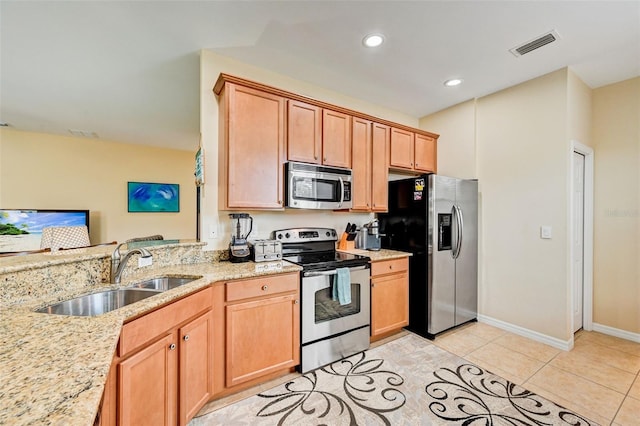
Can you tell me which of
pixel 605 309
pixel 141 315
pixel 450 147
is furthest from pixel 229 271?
pixel 605 309

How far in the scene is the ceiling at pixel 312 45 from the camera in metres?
1.88

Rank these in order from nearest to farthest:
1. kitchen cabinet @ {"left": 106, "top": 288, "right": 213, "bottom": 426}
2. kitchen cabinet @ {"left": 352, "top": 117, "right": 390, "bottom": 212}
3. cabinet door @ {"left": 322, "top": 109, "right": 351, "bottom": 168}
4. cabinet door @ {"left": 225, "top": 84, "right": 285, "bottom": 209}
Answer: kitchen cabinet @ {"left": 106, "top": 288, "right": 213, "bottom": 426} → cabinet door @ {"left": 225, "top": 84, "right": 285, "bottom": 209} → cabinet door @ {"left": 322, "top": 109, "right": 351, "bottom": 168} → kitchen cabinet @ {"left": 352, "top": 117, "right": 390, "bottom": 212}

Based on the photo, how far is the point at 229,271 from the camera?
6.61 feet

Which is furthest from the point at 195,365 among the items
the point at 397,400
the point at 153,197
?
the point at 153,197

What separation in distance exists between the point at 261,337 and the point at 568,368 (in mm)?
2618

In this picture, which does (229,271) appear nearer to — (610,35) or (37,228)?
(610,35)

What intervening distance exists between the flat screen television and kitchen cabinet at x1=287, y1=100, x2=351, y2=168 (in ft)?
14.6

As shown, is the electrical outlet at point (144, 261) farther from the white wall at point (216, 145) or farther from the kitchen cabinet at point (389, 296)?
the kitchen cabinet at point (389, 296)

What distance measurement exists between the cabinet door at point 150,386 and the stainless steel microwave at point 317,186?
1448mm

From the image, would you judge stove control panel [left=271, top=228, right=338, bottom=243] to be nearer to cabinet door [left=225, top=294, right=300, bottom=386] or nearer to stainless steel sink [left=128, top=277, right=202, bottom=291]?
cabinet door [left=225, top=294, right=300, bottom=386]

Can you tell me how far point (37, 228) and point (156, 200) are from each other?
1.74m

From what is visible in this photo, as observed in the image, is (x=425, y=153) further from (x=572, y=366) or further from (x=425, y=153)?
(x=572, y=366)

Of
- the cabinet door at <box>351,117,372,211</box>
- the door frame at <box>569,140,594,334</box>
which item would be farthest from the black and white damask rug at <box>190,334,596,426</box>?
the door frame at <box>569,140,594,334</box>

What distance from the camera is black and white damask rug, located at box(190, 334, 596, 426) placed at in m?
1.74
